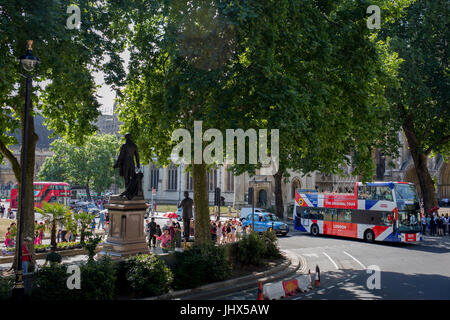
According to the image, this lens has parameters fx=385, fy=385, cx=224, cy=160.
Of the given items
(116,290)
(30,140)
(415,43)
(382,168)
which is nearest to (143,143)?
(30,140)

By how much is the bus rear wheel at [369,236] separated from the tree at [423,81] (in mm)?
8482

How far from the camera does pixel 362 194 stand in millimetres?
25672

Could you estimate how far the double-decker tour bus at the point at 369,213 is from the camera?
76.8 feet

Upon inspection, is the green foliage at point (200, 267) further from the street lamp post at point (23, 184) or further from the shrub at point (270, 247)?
the street lamp post at point (23, 184)

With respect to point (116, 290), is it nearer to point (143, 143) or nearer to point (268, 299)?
point (268, 299)

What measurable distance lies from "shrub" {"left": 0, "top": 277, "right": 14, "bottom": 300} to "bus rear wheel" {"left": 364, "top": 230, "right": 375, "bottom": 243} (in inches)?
860

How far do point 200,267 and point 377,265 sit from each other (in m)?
9.20

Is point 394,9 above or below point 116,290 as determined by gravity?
above

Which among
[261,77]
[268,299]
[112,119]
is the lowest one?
[268,299]

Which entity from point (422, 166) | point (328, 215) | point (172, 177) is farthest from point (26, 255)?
point (172, 177)

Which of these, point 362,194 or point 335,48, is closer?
point 335,48

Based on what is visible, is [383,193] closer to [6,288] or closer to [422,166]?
[422,166]

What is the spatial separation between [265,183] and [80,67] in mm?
42961

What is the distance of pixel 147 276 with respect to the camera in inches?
413
